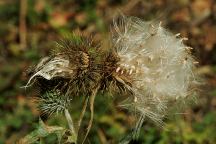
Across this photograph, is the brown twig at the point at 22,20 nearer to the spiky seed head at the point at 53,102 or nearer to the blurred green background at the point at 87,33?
the blurred green background at the point at 87,33

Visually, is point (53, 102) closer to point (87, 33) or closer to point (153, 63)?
point (153, 63)

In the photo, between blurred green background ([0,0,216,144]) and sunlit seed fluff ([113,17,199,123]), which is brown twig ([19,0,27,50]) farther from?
sunlit seed fluff ([113,17,199,123])

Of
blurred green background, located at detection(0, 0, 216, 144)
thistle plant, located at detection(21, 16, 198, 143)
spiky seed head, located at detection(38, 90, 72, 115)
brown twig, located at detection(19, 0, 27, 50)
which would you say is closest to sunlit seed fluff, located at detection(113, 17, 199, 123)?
thistle plant, located at detection(21, 16, 198, 143)

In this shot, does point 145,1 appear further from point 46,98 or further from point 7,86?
point 46,98

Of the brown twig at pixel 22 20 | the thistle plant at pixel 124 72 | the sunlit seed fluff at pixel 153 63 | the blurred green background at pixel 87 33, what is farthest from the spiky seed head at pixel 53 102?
the brown twig at pixel 22 20

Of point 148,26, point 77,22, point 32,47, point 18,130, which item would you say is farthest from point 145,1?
point 148,26

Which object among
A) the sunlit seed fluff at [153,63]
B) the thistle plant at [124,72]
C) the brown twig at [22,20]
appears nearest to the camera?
the thistle plant at [124,72]
